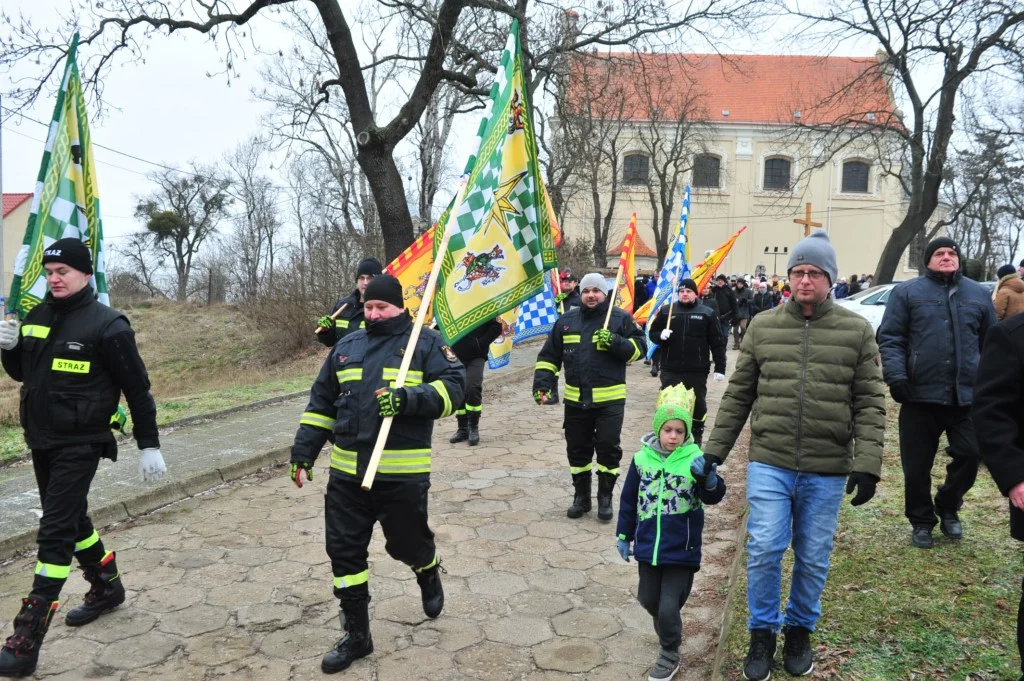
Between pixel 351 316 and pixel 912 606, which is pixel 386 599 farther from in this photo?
pixel 351 316

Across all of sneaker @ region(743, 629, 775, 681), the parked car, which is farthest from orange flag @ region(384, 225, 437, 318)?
the parked car

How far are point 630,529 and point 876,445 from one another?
1.24 m

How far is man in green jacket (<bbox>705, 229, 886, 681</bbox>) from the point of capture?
12.0 feet

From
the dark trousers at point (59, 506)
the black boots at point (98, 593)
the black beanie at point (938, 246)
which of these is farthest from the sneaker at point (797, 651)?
the black boots at point (98, 593)

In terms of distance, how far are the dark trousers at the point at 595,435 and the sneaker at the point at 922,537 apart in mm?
2211

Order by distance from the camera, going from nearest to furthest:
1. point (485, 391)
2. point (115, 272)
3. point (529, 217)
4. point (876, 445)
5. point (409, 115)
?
point (876, 445)
point (529, 217)
point (409, 115)
point (485, 391)
point (115, 272)

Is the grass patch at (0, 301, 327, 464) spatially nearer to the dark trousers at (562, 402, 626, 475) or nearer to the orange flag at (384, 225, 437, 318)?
the orange flag at (384, 225, 437, 318)

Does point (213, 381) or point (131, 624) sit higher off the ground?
point (131, 624)

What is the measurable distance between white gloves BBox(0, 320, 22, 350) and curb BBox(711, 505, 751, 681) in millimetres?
3958

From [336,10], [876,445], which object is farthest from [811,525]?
[336,10]

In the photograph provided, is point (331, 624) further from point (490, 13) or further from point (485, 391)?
point (490, 13)

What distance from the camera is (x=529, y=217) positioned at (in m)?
5.74

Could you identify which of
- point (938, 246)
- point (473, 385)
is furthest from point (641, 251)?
point (938, 246)

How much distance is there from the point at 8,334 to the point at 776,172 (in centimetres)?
5473
